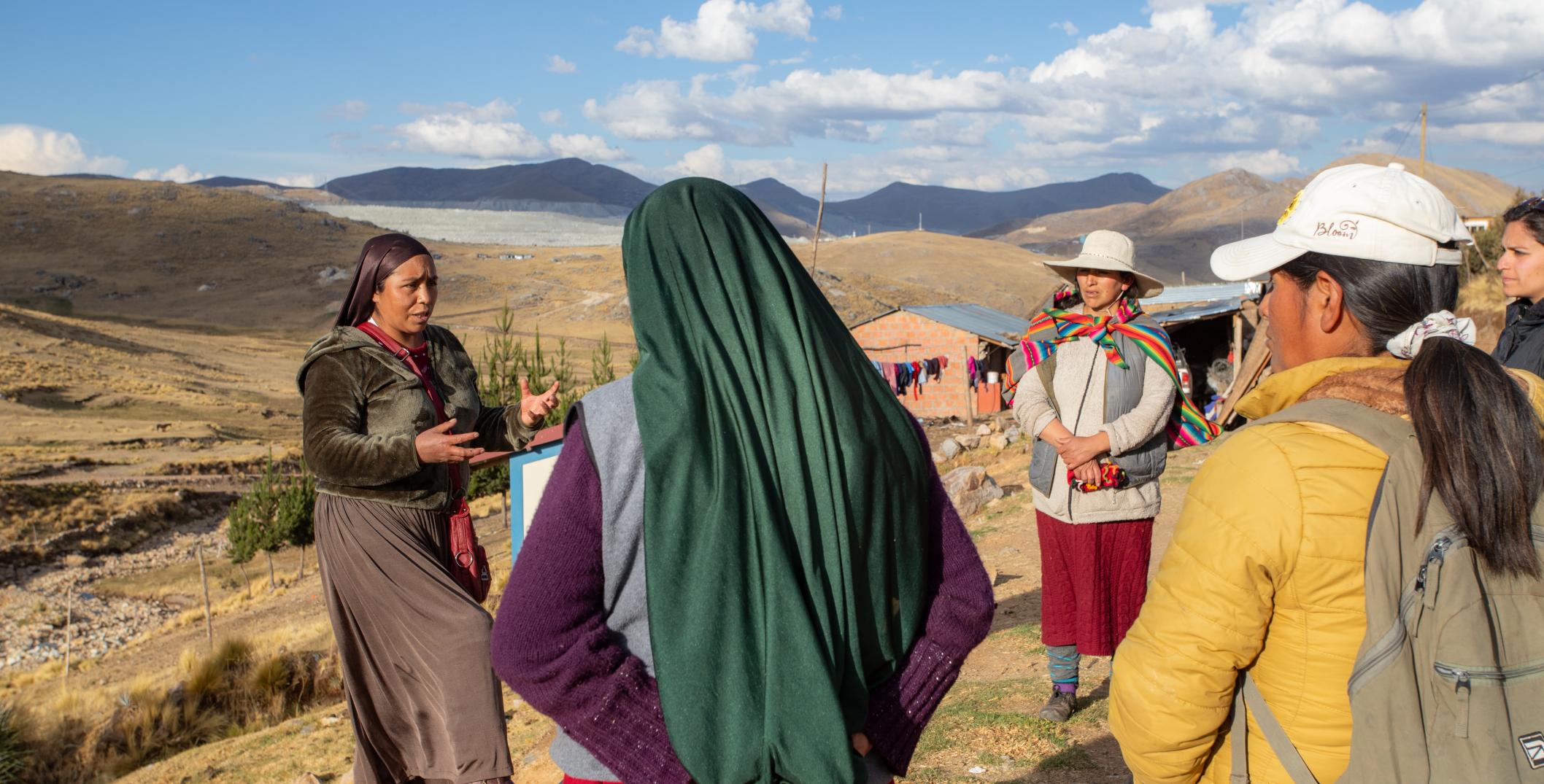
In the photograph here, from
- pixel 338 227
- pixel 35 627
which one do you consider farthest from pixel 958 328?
pixel 338 227

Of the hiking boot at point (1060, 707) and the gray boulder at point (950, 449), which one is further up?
the hiking boot at point (1060, 707)

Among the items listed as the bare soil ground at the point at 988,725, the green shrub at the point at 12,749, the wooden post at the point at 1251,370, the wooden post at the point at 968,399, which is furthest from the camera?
the wooden post at the point at 968,399

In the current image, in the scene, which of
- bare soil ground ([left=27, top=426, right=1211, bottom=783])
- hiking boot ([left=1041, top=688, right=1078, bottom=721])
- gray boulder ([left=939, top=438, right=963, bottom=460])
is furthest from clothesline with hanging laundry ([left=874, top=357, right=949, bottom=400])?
hiking boot ([left=1041, top=688, right=1078, bottom=721])

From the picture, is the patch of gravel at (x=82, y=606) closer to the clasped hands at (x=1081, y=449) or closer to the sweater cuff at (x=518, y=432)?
the sweater cuff at (x=518, y=432)

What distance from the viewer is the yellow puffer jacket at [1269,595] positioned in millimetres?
1443

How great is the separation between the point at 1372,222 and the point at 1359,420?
0.34m

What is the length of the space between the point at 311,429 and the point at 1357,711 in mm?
2720

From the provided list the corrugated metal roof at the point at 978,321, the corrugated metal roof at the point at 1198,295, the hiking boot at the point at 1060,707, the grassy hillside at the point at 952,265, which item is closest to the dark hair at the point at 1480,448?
the hiking boot at the point at 1060,707

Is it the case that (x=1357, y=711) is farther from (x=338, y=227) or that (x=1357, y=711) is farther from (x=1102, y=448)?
(x=338, y=227)

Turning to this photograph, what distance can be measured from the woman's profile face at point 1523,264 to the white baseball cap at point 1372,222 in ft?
7.22

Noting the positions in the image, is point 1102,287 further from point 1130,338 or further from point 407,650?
point 407,650

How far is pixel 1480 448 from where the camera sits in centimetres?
135

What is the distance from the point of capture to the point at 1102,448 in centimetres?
367

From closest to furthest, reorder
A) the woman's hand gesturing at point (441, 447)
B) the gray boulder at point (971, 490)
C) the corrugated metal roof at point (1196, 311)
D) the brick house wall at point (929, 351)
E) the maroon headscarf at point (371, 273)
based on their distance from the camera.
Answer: the woman's hand gesturing at point (441, 447) → the maroon headscarf at point (371, 273) → the gray boulder at point (971, 490) → the corrugated metal roof at point (1196, 311) → the brick house wall at point (929, 351)
